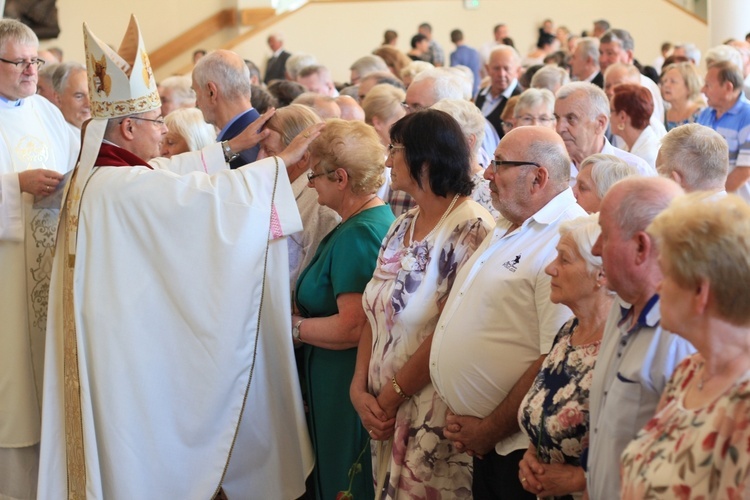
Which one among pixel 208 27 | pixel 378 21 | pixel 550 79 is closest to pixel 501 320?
pixel 550 79

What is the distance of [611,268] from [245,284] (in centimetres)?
164

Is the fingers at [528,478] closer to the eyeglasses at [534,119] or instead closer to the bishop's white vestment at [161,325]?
the bishop's white vestment at [161,325]

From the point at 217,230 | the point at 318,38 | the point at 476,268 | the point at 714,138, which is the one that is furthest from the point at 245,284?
the point at 318,38

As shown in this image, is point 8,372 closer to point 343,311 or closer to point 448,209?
point 343,311

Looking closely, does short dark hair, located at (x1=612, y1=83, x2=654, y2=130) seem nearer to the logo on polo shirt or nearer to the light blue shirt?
the logo on polo shirt

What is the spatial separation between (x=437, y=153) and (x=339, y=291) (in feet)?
2.01

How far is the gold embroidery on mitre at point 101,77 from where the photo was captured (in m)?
3.53

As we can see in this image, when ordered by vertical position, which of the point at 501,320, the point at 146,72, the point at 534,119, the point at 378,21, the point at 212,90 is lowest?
the point at 378,21

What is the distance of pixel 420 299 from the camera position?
10.2 feet

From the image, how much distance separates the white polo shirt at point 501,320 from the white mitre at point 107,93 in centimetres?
142

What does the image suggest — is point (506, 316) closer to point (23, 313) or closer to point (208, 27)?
point (23, 313)

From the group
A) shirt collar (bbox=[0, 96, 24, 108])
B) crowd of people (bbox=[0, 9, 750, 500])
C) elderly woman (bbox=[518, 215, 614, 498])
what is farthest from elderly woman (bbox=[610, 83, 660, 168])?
shirt collar (bbox=[0, 96, 24, 108])

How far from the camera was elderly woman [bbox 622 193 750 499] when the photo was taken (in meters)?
1.74

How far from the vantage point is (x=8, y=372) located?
4016 mm
